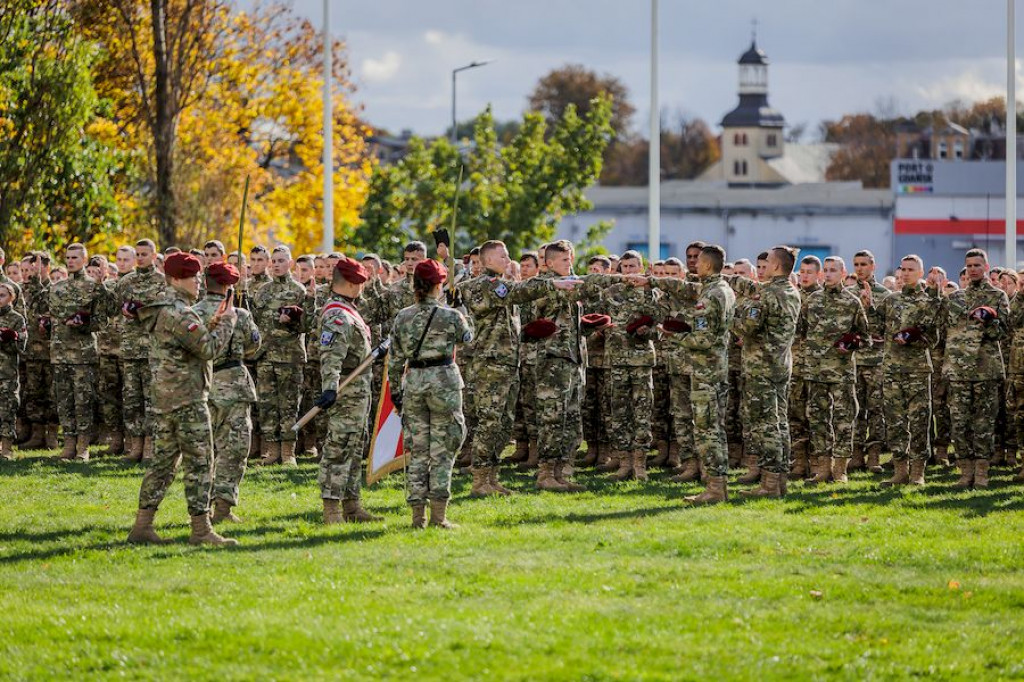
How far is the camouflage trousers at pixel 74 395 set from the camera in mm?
18375

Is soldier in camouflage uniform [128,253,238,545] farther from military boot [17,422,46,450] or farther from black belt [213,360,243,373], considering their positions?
military boot [17,422,46,450]

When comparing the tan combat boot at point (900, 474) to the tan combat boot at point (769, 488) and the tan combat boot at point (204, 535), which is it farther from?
the tan combat boot at point (204, 535)

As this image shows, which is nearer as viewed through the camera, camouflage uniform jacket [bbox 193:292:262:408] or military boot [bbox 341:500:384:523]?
camouflage uniform jacket [bbox 193:292:262:408]

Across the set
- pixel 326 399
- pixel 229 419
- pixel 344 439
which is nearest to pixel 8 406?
pixel 229 419

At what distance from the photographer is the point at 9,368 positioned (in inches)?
731

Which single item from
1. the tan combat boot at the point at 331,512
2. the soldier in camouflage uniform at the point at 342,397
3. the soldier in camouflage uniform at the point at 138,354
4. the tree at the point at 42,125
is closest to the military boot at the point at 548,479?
the soldier in camouflage uniform at the point at 342,397

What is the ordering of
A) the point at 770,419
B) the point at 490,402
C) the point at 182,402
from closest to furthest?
the point at 182,402 < the point at 770,419 < the point at 490,402

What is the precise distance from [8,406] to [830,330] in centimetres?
952

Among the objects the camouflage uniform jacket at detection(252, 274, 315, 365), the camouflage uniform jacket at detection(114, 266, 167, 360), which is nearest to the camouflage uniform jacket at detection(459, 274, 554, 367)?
the camouflage uniform jacket at detection(252, 274, 315, 365)

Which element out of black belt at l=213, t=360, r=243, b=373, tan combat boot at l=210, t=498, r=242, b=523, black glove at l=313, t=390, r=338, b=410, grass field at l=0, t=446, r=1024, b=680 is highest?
black belt at l=213, t=360, r=243, b=373

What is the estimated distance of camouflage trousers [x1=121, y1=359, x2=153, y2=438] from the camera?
58.6 feet

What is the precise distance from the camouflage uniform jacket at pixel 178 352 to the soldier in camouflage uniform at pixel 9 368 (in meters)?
6.83

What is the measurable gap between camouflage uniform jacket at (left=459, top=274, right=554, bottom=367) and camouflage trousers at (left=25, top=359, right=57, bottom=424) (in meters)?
7.40

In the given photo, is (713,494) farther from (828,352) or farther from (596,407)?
(596,407)
